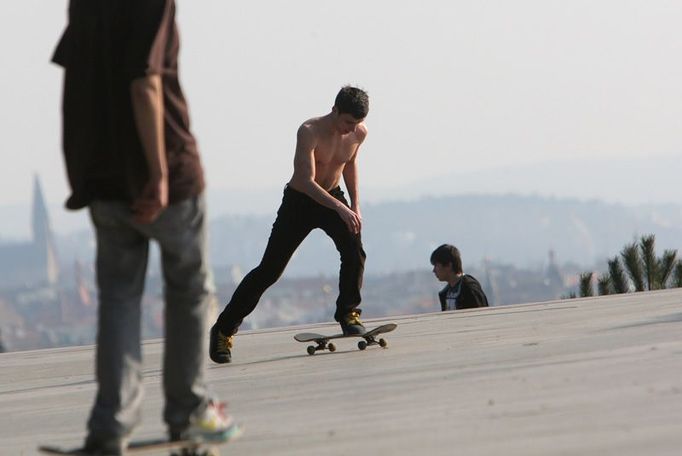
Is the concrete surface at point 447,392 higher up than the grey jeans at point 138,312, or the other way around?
the grey jeans at point 138,312

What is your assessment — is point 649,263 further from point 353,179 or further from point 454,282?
point 353,179

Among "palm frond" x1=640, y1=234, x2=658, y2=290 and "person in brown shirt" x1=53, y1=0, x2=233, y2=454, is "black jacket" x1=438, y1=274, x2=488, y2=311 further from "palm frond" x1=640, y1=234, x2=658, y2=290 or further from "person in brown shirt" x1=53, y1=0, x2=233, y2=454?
"person in brown shirt" x1=53, y1=0, x2=233, y2=454

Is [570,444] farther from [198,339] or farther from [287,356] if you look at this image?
[287,356]

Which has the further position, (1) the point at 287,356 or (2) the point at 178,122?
(1) the point at 287,356

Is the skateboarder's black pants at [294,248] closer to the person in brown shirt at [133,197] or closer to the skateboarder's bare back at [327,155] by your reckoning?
the skateboarder's bare back at [327,155]

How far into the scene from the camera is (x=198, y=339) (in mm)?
6344

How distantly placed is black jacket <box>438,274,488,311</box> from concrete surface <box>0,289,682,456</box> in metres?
1.52

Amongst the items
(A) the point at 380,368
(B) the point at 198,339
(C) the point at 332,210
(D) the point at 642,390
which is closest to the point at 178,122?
(B) the point at 198,339

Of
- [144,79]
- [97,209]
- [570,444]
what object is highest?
[144,79]

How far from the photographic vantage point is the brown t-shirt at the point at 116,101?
241 inches

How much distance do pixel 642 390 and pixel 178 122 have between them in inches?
103

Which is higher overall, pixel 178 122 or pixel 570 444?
pixel 178 122

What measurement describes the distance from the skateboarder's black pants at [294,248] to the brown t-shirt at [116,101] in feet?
18.7

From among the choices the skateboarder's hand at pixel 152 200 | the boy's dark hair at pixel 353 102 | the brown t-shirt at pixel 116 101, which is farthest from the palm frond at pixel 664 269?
the skateboarder's hand at pixel 152 200
